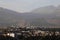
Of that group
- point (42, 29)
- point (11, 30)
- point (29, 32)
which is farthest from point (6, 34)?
point (42, 29)

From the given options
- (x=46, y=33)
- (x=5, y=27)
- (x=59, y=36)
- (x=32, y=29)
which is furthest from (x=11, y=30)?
(x=59, y=36)

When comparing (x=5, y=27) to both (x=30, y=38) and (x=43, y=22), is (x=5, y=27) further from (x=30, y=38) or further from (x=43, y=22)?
(x=43, y=22)

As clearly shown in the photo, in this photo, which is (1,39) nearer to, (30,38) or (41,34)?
(30,38)

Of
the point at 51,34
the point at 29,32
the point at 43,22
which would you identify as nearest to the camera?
the point at 51,34

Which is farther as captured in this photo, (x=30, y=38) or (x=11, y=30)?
(x=11, y=30)

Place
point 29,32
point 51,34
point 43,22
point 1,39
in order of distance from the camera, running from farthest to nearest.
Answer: point 43,22 < point 29,32 < point 51,34 < point 1,39

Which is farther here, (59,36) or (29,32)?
(29,32)

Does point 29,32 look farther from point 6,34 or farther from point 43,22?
point 43,22

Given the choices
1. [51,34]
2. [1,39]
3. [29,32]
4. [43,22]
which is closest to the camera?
[1,39]
